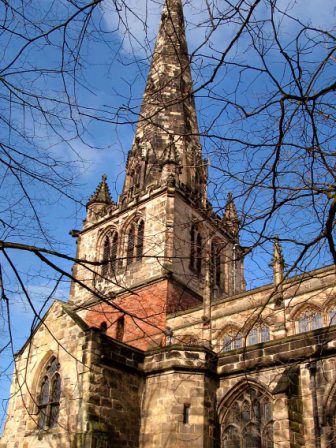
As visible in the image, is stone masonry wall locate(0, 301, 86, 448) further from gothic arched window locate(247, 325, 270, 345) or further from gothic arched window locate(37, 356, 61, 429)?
gothic arched window locate(247, 325, 270, 345)

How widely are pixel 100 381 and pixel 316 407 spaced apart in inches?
186

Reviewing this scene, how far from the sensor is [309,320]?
20.7 m

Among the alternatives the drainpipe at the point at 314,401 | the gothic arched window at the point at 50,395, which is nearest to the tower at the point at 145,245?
the gothic arched window at the point at 50,395

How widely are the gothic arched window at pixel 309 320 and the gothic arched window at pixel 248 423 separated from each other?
29.3ft

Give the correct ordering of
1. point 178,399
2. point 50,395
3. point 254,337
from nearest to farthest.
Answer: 1. point 178,399
2. point 50,395
3. point 254,337

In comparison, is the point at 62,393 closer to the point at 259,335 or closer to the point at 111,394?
the point at 111,394

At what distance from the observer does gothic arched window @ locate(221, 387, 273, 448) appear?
11.7m

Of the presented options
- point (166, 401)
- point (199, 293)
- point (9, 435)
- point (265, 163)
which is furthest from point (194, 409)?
point (199, 293)

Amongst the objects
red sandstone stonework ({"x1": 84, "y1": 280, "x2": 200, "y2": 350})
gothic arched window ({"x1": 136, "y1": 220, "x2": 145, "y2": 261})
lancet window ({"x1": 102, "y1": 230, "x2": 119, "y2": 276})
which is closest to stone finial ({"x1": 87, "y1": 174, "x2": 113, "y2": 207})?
lancet window ({"x1": 102, "y1": 230, "x2": 119, "y2": 276})

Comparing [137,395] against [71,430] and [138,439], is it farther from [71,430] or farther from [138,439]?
[71,430]

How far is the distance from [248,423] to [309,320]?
941 cm

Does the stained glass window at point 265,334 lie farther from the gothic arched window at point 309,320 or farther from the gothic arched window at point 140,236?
the gothic arched window at point 140,236

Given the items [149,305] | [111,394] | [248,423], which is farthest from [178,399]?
[149,305]

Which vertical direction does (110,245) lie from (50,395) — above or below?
above
